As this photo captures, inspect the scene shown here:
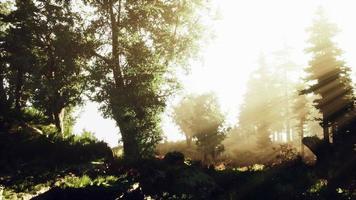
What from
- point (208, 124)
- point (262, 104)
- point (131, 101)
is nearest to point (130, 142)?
point (131, 101)

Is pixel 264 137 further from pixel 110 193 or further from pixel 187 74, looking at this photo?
pixel 110 193

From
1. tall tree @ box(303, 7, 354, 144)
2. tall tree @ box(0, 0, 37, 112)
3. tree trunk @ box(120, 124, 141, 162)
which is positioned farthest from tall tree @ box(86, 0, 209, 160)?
tall tree @ box(303, 7, 354, 144)

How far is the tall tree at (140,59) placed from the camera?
2653 cm

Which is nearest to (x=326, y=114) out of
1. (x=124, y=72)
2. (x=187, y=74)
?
(x=187, y=74)

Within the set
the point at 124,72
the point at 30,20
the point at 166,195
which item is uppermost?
the point at 30,20

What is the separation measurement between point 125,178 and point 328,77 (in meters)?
Result: 19.0

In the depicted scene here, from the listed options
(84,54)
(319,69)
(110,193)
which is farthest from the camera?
(319,69)

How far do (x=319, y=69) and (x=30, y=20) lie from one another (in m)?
23.6

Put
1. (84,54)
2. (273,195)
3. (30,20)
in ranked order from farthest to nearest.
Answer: (84,54)
(30,20)
(273,195)

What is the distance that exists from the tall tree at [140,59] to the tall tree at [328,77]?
1050 centimetres

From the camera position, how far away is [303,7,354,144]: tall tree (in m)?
Answer: 27.6

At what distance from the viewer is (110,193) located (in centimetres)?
1634

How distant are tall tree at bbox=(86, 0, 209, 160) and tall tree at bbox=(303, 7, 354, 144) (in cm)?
1050

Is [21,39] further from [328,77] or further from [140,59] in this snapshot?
[328,77]
